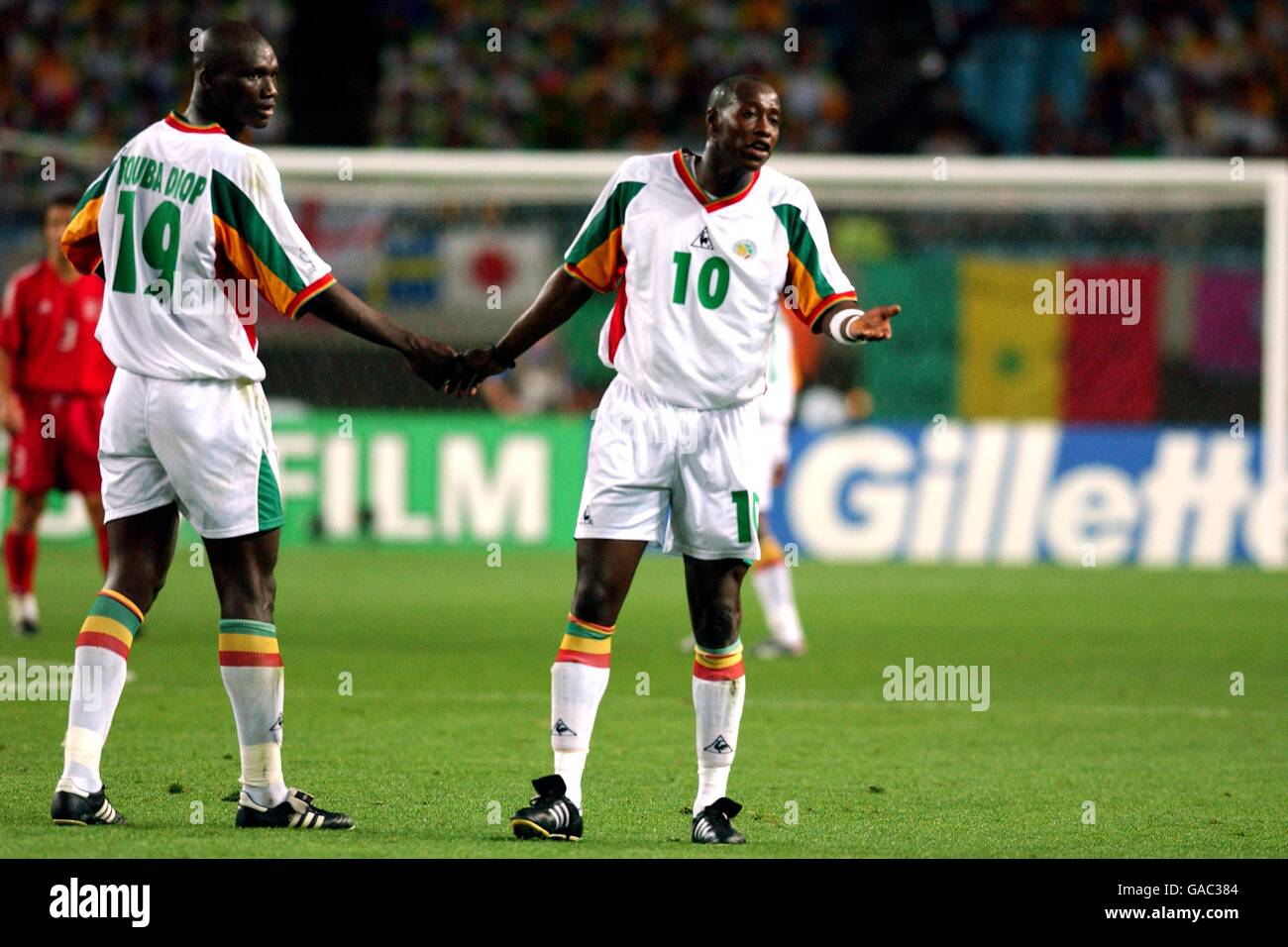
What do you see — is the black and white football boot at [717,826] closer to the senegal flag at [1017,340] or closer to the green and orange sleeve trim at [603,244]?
the green and orange sleeve trim at [603,244]

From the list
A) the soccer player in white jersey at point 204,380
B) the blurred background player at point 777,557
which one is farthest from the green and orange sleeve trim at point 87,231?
the blurred background player at point 777,557

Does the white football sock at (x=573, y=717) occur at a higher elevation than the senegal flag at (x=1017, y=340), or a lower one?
lower

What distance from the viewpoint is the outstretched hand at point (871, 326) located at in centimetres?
537

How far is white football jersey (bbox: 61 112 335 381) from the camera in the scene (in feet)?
17.7

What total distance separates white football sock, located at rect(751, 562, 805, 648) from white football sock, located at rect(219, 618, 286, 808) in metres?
4.99

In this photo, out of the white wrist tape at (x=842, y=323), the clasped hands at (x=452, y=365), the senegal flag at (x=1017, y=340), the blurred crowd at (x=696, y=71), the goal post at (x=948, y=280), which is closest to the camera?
the white wrist tape at (x=842, y=323)

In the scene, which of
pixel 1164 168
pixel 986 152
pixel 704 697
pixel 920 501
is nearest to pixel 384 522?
pixel 920 501

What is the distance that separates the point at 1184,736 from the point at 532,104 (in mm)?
14894

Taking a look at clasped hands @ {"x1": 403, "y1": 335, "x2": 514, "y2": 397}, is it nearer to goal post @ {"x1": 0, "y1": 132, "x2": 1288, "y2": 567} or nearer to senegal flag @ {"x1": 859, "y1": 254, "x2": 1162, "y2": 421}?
goal post @ {"x1": 0, "y1": 132, "x2": 1288, "y2": 567}

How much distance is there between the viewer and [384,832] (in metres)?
5.48

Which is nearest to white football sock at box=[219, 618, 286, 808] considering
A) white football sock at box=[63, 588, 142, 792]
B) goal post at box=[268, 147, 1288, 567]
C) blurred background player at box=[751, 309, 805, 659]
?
white football sock at box=[63, 588, 142, 792]

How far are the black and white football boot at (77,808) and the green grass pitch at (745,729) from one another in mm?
95
